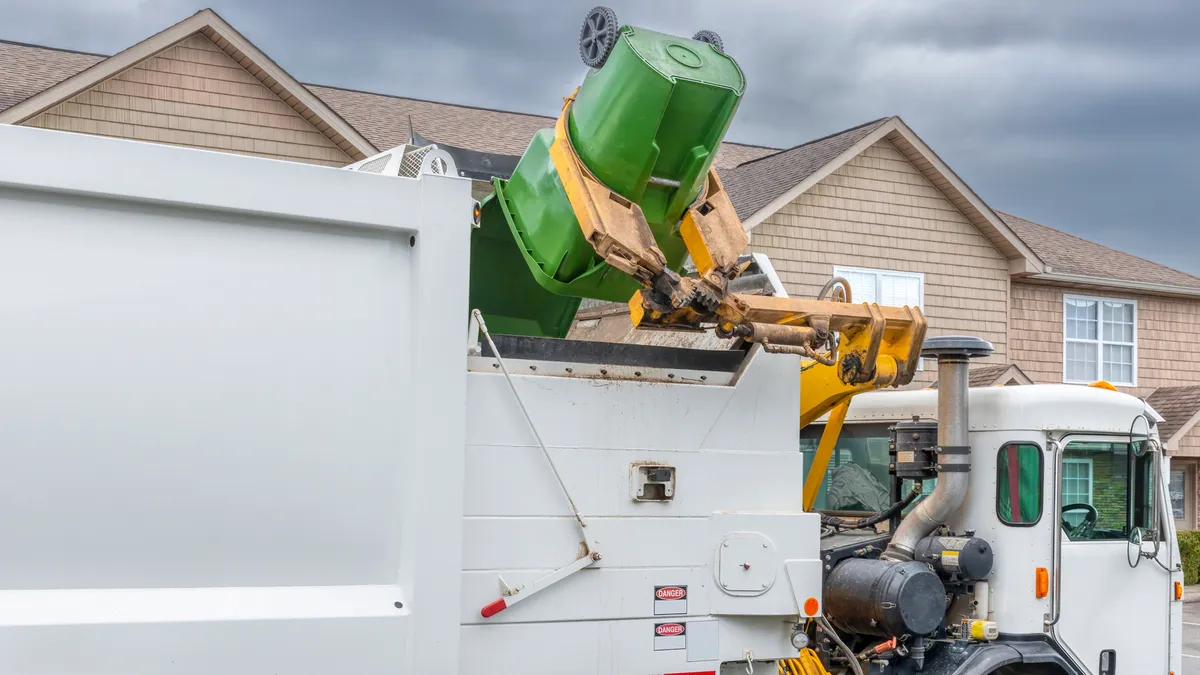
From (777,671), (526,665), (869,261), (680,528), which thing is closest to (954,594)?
(777,671)

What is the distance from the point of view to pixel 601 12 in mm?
4066

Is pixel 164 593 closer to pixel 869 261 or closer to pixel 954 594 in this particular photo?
pixel 954 594

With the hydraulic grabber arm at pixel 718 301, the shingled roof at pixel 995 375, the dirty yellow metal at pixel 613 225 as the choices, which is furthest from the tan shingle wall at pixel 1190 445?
the dirty yellow metal at pixel 613 225

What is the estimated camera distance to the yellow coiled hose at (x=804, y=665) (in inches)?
185

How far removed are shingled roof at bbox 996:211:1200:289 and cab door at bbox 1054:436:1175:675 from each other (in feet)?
49.4

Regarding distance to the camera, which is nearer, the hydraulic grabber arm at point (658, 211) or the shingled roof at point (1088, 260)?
the hydraulic grabber arm at point (658, 211)

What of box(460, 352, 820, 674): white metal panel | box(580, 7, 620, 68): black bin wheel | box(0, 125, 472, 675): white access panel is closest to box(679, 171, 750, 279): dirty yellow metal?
box(460, 352, 820, 674): white metal panel

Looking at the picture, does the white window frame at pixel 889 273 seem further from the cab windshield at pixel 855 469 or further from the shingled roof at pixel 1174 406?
the cab windshield at pixel 855 469

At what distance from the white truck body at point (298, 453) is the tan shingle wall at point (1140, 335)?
Answer: 17.0m

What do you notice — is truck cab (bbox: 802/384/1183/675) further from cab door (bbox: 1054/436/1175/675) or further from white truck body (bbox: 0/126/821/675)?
white truck body (bbox: 0/126/821/675)

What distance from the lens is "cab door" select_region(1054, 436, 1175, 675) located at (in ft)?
17.0

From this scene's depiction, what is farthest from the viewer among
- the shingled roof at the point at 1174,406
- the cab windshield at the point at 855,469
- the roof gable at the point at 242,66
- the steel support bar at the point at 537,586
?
the shingled roof at the point at 1174,406

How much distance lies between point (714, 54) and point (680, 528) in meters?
Answer: 1.57

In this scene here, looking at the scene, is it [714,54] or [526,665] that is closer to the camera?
[526,665]
